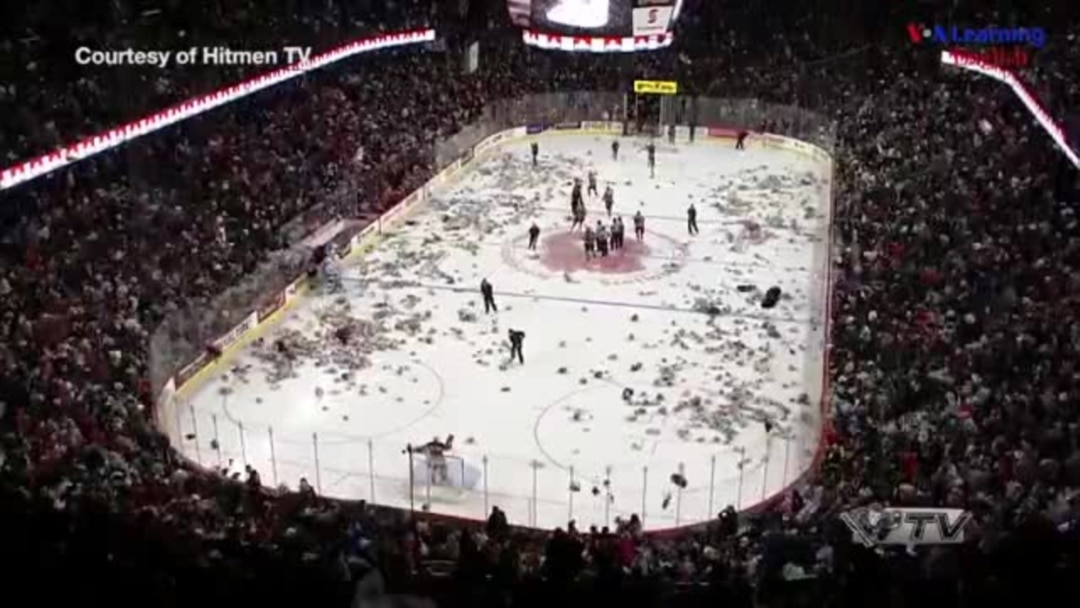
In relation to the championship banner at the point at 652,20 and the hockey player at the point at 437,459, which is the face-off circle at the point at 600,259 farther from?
the hockey player at the point at 437,459

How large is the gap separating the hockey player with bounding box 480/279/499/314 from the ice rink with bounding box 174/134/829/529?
1.13 feet

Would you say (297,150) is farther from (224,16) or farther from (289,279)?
(289,279)

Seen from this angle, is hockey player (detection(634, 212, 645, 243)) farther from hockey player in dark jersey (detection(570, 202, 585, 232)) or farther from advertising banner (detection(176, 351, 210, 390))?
advertising banner (detection(176, 351, 210, 390))

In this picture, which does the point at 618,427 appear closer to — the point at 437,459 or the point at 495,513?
the point at 437,459

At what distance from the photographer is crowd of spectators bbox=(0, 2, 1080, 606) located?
703cm

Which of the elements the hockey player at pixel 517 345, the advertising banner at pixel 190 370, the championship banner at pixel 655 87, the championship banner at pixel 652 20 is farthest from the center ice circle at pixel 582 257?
the championship banner at pixel 655 87

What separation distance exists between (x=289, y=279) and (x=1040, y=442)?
574 inches

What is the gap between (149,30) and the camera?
1136 inches

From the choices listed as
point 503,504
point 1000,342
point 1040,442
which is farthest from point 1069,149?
point 503,504

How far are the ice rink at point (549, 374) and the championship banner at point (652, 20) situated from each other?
4.42 m

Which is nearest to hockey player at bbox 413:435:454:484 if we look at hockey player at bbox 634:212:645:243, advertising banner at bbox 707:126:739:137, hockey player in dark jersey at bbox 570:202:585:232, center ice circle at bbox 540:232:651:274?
center ice circle at bbox 540:232:651:274

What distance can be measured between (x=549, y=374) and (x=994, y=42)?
1815cm

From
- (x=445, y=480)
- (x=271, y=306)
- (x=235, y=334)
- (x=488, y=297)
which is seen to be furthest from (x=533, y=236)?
(x=445, y=480)

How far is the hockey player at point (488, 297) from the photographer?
23.1m
